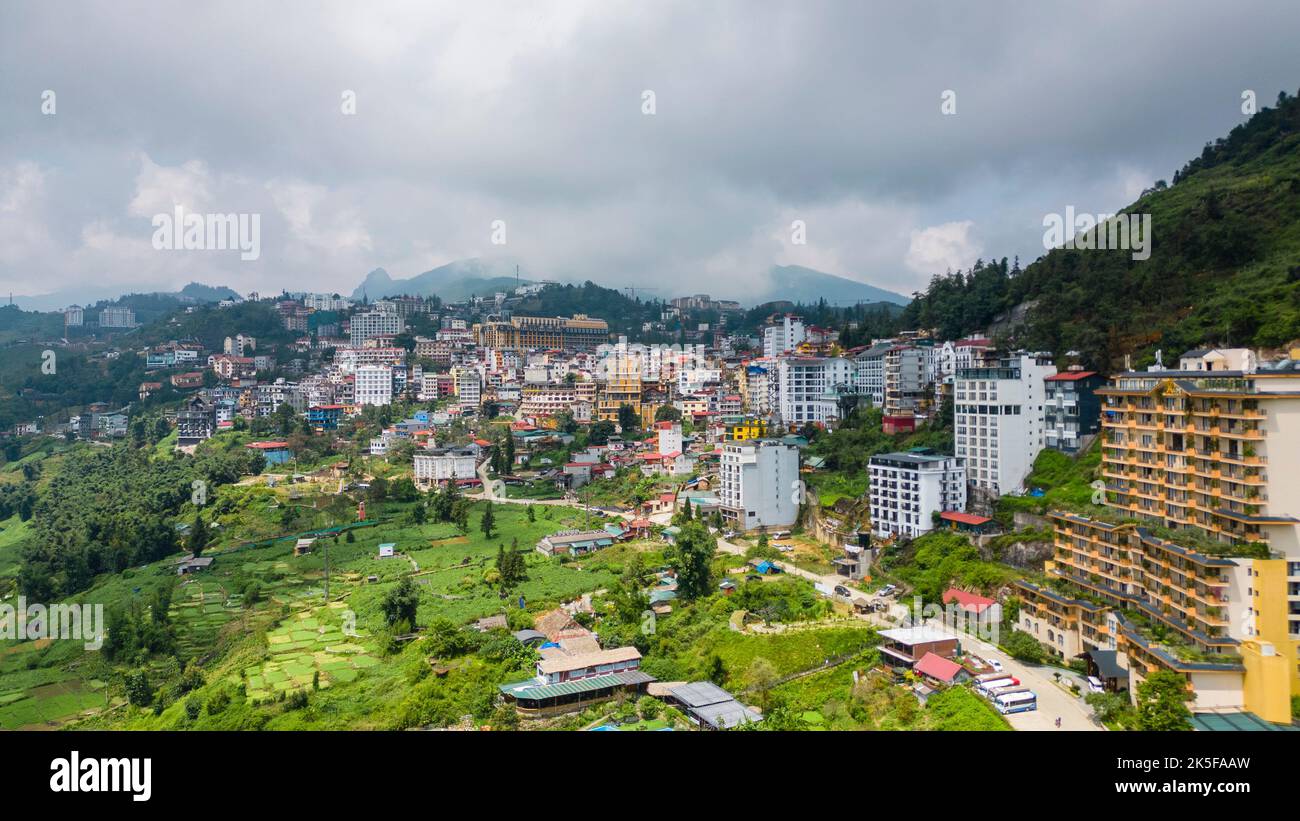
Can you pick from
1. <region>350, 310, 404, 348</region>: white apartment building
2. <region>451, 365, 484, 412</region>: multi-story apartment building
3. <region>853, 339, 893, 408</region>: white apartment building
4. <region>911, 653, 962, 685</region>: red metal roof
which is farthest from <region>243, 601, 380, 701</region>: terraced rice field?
<region>350, 310, 404, 348</region>: white apartment building

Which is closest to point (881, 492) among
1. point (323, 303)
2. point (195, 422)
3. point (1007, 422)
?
point (1007, 422)

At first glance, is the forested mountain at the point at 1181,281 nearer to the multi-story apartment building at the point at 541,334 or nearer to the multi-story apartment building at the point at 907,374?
the multi-story apartment building at the point at 907,374

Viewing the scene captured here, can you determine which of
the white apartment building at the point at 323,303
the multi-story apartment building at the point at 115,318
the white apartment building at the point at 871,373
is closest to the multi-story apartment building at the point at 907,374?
the white apartment building at the point at 871,373

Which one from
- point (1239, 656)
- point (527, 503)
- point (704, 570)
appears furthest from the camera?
point (527, 503)

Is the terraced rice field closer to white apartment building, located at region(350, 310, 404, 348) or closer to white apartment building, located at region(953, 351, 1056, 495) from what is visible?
white apartment building, located at region(953, 351, 1056, 495)
